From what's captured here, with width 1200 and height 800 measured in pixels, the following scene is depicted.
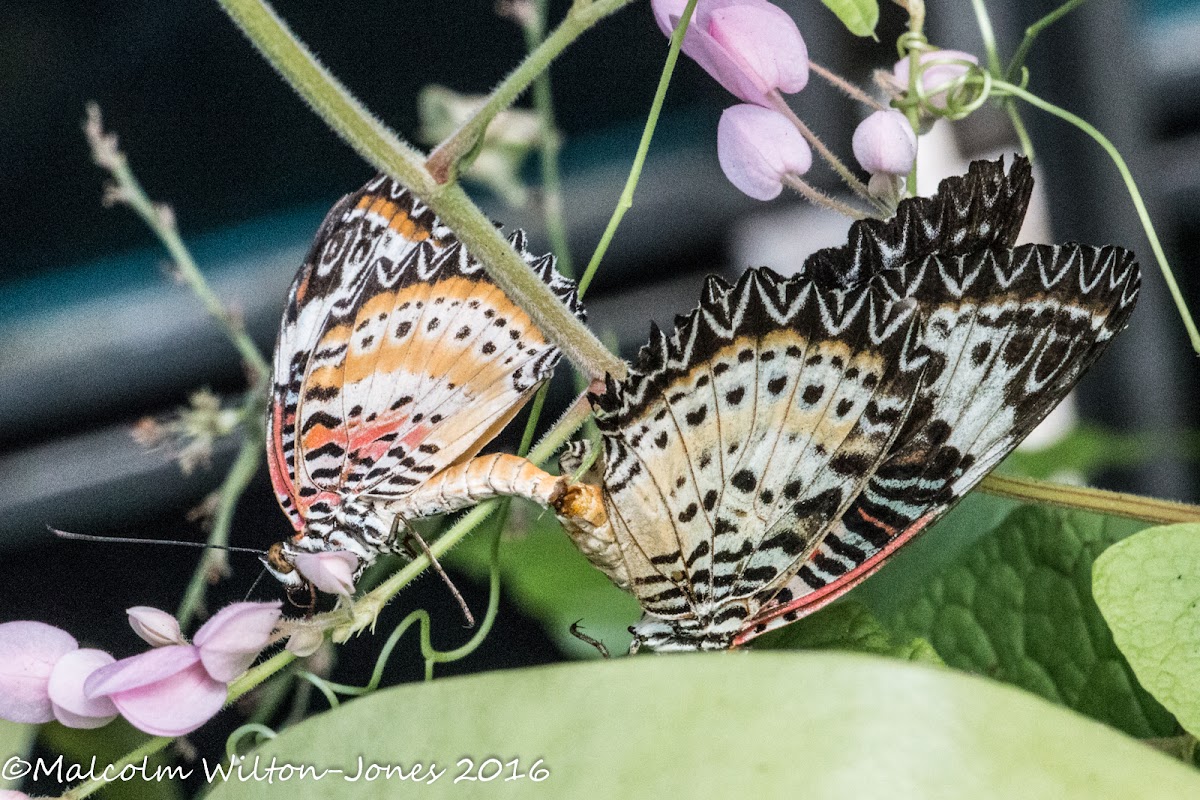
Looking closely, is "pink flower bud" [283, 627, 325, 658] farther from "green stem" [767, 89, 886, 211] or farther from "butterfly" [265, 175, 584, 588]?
"green stem" [767, 89, 886, 211]

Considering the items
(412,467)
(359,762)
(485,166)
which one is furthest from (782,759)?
(485,166)

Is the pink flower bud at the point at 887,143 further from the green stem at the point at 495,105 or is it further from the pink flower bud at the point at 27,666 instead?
the pink flower bud at the point at 27,666

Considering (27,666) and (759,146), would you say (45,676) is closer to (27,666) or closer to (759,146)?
(27,666)

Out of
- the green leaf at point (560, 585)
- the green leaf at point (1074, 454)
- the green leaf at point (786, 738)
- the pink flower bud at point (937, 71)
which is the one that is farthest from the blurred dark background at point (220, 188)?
the green leaf at point (786, 738)

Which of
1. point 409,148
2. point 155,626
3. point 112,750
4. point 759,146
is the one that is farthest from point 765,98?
point 112,750

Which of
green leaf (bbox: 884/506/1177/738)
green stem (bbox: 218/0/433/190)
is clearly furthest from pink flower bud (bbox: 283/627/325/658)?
green leaf (bbox: 884/506/1177/738)
